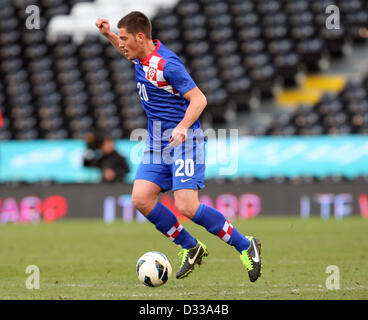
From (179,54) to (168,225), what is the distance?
46.5 feet

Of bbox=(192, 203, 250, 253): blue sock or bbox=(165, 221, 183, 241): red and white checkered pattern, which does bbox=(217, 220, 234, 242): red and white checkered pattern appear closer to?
bbox=(192, 203, 250, 253): blue sock

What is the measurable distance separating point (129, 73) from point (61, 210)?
19.3 ft

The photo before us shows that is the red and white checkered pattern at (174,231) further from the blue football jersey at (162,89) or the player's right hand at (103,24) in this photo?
the player's right hand at (103,24)

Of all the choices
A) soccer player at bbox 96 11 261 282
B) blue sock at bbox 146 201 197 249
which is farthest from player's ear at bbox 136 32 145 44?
blue sock at bbox 146 201 197 249

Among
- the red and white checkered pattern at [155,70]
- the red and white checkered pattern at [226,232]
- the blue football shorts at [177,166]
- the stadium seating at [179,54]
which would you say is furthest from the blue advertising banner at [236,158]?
the red and white checkered pattern at [155,70]

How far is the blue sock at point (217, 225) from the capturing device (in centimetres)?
555

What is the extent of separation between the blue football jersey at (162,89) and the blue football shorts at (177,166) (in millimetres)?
102

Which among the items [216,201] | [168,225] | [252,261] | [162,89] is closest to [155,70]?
[162,89]

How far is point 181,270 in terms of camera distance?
228 inches

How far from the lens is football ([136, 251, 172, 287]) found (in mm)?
5500

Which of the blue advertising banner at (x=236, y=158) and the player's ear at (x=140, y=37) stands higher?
the player's ear at (x=140, y=37)
